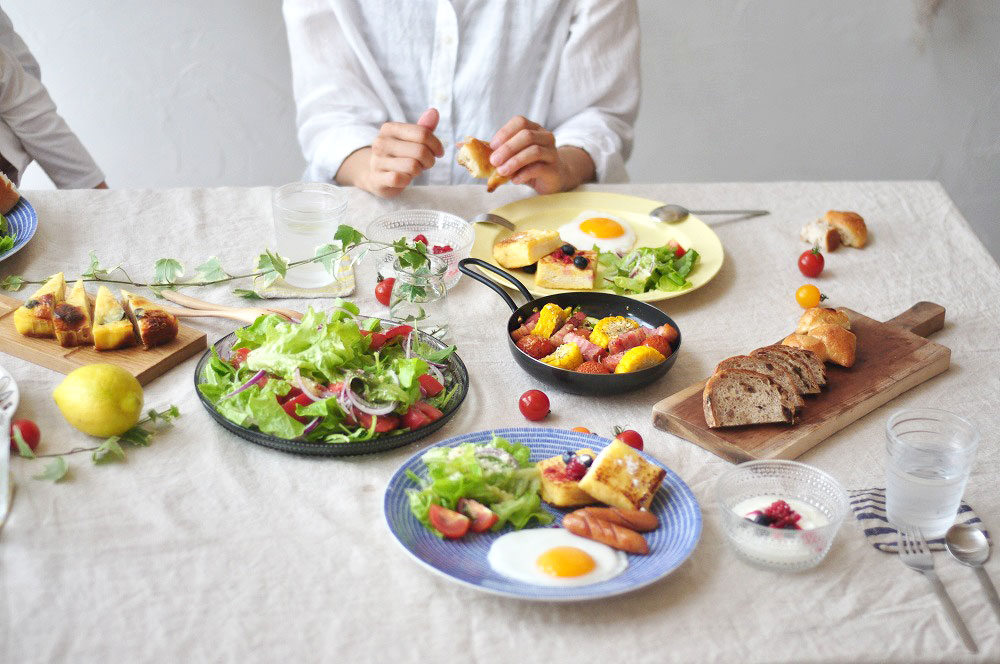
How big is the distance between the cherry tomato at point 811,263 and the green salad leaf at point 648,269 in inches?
10.2

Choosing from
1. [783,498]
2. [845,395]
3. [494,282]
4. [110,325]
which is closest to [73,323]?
[110,325]

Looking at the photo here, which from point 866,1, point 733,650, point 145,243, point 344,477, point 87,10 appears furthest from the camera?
point 866,1

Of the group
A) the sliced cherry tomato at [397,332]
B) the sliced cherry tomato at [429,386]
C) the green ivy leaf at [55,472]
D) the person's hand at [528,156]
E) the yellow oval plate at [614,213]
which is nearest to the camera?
the green ivy leaf at [55,472]

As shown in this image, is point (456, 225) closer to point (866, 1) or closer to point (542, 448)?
point (542, 448)

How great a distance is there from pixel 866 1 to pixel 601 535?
4.10 meters

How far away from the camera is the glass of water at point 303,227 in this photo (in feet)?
6.85

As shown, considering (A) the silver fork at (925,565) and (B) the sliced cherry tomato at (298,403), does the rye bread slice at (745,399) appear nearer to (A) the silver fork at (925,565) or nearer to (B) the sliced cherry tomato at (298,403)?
(A) the silver fork at (925,565)

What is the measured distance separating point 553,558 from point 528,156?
1.41 meters

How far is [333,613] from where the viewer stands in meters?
1.24

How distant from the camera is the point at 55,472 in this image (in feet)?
4.76

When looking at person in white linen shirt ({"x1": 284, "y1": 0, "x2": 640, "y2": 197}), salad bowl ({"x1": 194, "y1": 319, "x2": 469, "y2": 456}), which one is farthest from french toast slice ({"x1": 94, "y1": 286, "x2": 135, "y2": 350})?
person in white linen shirt ({"x1": 284, "y1": 0, "x2": 640, "y2": 197})

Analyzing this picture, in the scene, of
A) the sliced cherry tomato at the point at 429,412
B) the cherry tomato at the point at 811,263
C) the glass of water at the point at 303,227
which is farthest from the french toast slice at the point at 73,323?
the cherry tomato at the point at 811,263

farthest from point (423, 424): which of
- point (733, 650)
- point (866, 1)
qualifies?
point (866, 1)

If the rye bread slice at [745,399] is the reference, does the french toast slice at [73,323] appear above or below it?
below
